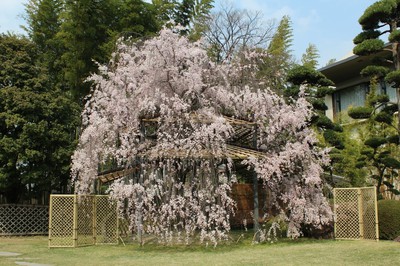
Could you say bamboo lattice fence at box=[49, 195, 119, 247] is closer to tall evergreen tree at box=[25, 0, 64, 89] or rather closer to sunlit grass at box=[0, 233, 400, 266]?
sunlit grass at box=[0, 233, 400, 266]

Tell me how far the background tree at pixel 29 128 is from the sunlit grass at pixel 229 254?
15.3ft

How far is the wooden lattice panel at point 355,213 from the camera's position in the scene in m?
13.5

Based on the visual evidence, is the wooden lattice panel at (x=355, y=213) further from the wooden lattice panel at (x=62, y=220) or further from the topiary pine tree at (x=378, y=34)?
the wooden lattice panel at (x=62, y=220)

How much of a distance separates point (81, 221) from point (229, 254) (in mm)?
5454

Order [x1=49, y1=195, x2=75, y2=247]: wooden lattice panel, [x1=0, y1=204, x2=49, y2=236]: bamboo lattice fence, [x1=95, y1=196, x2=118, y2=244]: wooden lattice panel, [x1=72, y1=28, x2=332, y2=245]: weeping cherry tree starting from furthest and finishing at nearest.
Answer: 1. [x1=0, y1=204, x2=49, y2=236]: bamboo lattice fence
2. [x1=95, y1=196, x2=118, y2=244]: wooden lattice panel
3. [x1=49, y1=195, x2=75, y2=247]: wooden lattice panel
4. [x1=72, y1=28, x2=332, y2=245]: weeping cherry tree

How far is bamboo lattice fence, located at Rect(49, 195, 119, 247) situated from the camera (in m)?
14.5

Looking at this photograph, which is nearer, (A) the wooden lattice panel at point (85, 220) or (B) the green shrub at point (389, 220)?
(B) the green shrub at point (389, 220)

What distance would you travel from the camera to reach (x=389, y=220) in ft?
44.8

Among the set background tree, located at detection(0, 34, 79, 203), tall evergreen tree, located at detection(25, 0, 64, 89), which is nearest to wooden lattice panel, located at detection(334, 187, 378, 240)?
background tree, located at detection(0, 34, 79, 203)

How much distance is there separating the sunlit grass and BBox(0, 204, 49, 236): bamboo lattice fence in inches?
186

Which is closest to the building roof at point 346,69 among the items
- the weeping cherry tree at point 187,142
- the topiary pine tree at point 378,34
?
the topiary pine tree at point 378,34

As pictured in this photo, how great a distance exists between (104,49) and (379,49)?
37.5 feet

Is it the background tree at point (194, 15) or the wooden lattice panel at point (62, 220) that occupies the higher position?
the background tree at point (194, 15)

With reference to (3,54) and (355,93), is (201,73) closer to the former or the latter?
(3,54)
